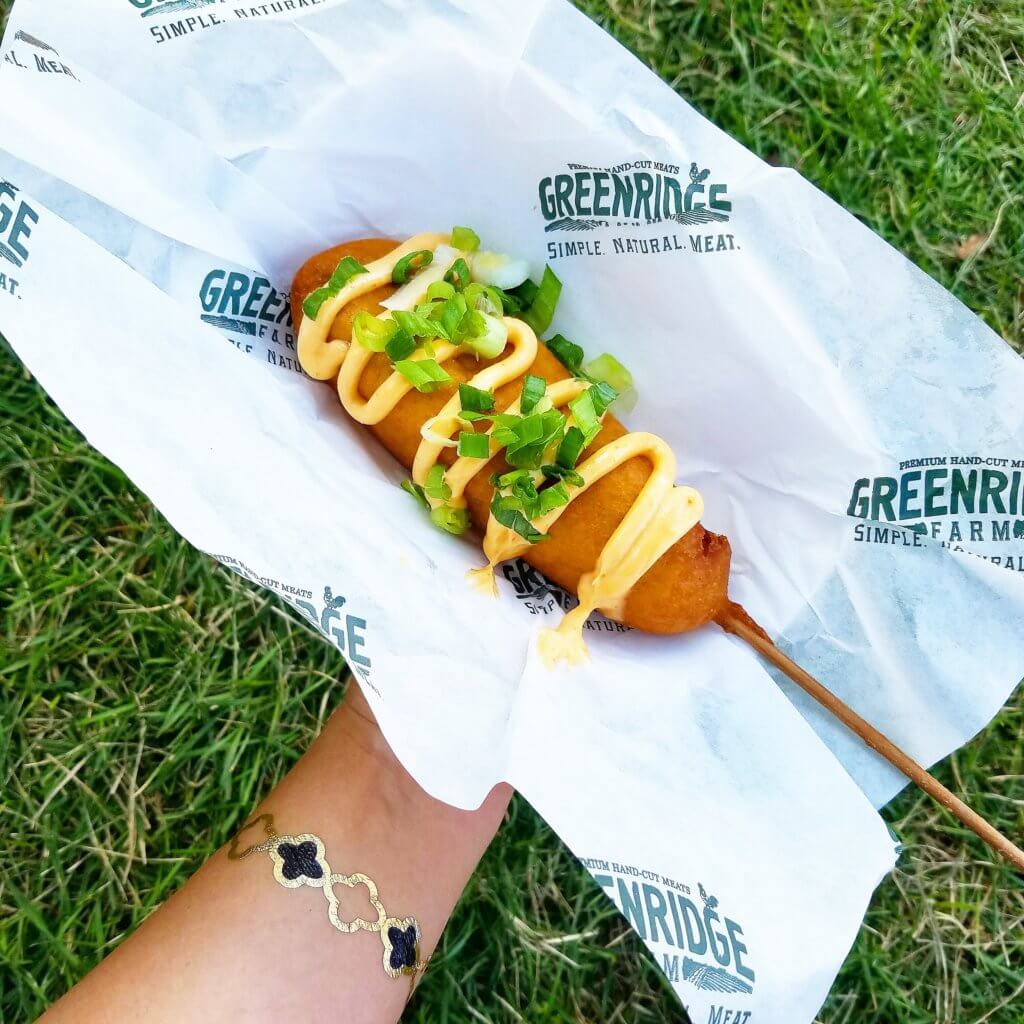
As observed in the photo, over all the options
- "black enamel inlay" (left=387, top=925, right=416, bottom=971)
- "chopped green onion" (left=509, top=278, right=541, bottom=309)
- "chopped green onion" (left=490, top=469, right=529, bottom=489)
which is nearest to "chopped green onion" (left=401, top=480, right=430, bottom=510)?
"chopped green onion" (left=490, top=469, right=529, bottom=489)

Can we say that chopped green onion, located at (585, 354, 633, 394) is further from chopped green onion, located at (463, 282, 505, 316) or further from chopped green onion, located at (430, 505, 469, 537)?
chopped green onion, located at (430, 505, 469, 537)

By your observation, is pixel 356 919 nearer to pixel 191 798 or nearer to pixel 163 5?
pixel 191 798

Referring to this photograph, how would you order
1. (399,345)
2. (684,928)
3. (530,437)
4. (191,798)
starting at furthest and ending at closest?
(191,798) < (399,345) < (530,437) < (684,928)

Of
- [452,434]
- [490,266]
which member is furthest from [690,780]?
[490,266]

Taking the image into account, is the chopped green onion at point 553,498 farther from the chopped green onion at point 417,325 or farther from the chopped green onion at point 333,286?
the chopped green onion at point 333,286

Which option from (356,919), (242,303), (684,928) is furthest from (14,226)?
(684,928)

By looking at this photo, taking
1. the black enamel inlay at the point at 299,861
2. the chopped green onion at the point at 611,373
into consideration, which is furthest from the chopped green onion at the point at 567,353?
the black enamel inlay at the point at 299,861

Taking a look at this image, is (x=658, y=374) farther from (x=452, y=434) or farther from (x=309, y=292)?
(x=309, y=292)
